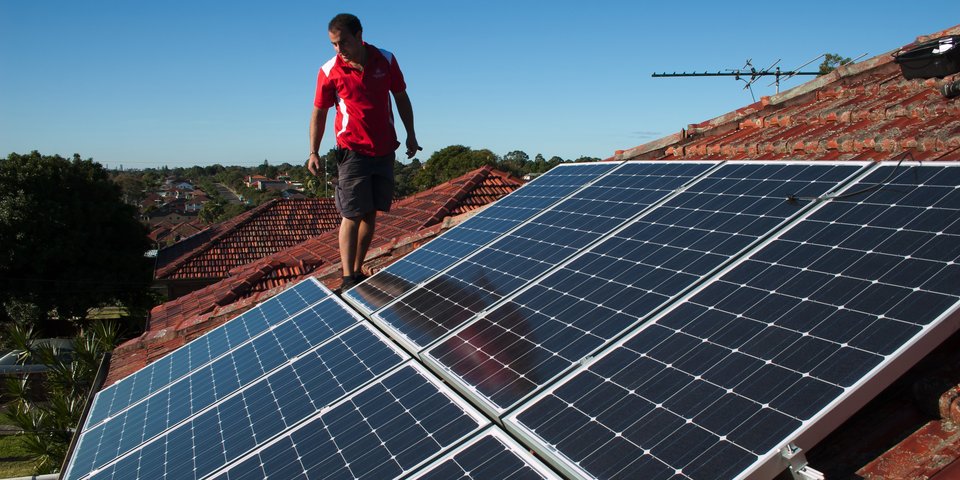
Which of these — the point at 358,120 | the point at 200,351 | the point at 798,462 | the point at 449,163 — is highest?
the point at 358,120

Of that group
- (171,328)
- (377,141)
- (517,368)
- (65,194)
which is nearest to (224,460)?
(517,368)

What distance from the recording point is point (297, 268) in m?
12.6

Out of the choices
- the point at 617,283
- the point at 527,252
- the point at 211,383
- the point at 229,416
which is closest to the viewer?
the point at 617,283

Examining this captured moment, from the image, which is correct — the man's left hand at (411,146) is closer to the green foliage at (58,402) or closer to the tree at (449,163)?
the green foliage at (58,402)

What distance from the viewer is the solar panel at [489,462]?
3676 mm

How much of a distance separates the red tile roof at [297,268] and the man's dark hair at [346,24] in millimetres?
3039

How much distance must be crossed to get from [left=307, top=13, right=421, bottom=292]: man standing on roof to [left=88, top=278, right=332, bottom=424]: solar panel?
672mm

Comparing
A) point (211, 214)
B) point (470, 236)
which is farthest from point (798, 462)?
point (211, 214)

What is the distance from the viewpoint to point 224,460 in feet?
16.8

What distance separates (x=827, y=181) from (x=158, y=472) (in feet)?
16.2

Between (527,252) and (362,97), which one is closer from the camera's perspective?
(527,252)

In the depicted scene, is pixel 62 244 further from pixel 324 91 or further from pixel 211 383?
pixel 211 383

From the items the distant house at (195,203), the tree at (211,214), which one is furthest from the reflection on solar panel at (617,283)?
the distant house at (195,203)

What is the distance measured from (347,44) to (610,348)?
4638 mm
